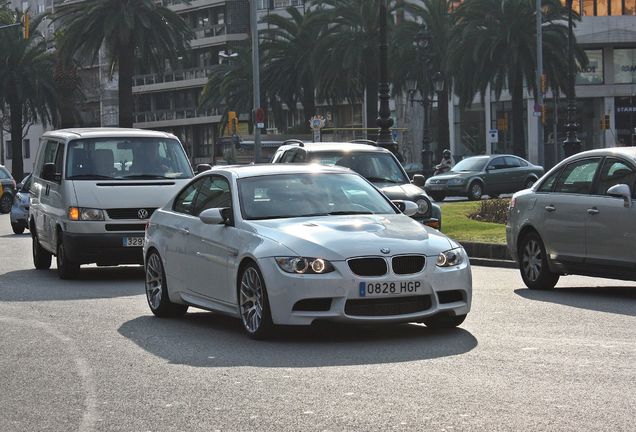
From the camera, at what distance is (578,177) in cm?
1484

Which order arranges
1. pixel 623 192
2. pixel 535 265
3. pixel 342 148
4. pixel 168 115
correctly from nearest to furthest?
pixel 623 192 < pixel 535 265 < pixel 342 148 < pixel 168 115

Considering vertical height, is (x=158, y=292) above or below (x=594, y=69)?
below

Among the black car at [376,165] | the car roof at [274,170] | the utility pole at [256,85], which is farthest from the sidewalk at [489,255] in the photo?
the utility pole at [256,85]

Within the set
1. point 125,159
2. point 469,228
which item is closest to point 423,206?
point 125,159

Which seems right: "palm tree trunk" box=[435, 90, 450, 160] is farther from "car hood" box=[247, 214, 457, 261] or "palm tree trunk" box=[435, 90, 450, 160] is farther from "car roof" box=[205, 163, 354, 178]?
"car hood" box=[247, 214, 457, 261]

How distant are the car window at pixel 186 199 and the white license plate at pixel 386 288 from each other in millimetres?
2804

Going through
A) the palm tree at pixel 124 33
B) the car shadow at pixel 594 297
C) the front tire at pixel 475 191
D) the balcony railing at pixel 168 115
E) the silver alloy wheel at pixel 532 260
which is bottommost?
the front tire at pixel 475 191

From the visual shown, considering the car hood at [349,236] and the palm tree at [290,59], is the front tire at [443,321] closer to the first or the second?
the car hood at [349,236]

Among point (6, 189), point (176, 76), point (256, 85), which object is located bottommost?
point (6, 189)

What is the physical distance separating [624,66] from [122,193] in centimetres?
6564

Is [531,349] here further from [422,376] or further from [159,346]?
[159,346]

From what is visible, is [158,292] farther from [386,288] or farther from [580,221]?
[580,221]

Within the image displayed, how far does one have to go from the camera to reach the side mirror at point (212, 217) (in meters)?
11.3

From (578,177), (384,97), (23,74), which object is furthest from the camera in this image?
(23,74)
